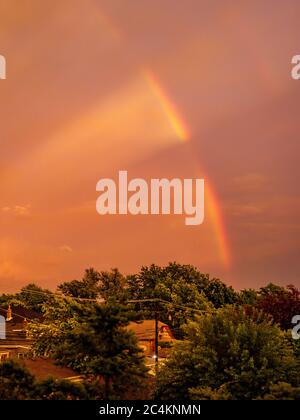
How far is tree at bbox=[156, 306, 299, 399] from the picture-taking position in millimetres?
26281

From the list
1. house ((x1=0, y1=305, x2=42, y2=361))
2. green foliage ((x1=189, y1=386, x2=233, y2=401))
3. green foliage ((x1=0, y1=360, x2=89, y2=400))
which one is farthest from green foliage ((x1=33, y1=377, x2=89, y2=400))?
house ((x1=0, y1=305, x2=42, y2=361))

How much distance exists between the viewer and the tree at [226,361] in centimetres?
2628

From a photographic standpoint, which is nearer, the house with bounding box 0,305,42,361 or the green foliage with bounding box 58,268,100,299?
the house with bounding box 0,305,42,361

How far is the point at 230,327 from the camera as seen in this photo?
91.6 feet

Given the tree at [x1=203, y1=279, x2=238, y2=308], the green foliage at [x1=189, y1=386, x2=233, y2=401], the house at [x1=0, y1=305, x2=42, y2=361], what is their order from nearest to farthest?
the green foliage at [x1=189, y1=386, x2=233, y2=401], the house at [x1=0, y1=305, x2=42, y2=361], the tree at [x1=203, y1=279, x2=238, y2=308]

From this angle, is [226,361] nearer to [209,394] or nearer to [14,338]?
[209,394]

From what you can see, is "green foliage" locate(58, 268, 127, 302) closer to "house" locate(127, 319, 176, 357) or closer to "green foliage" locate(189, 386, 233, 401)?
"house" locate(127, 319, 176, 357)

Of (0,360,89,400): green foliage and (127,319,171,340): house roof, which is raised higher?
(127,319,171,340): house roof

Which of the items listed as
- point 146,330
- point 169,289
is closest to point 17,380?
point 146,330

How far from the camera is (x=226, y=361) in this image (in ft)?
89.1

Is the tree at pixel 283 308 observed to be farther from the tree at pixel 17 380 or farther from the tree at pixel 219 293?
the tree at pixel 219 293
